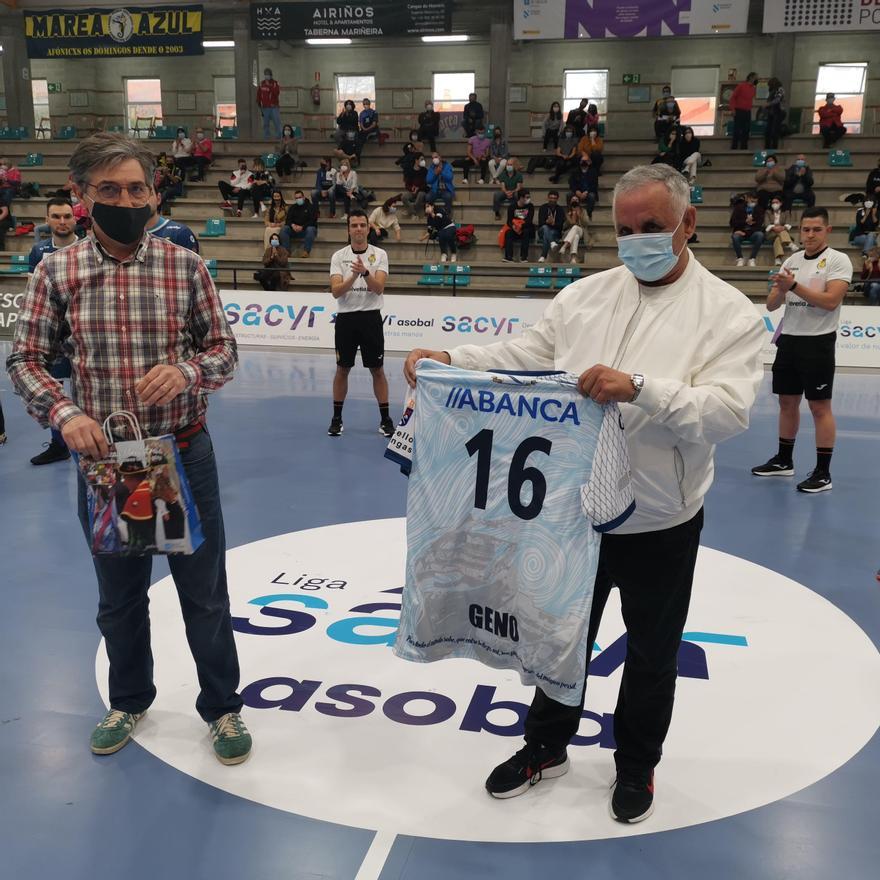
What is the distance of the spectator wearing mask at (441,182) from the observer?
16844 mm

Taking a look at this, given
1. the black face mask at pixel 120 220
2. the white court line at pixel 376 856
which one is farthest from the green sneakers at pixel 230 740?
the black face mask at pixel 120 220

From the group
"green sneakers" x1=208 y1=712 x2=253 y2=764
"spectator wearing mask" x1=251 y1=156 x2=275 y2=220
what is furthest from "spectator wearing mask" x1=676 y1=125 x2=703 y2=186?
"green sneakers" x1=208 y1=712 x2=253 y2=764

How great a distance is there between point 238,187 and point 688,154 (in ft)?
31.9

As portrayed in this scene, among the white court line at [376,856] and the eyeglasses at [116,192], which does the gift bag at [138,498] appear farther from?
the white court line at [376,856]

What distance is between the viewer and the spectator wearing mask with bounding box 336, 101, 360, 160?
62.8 feet

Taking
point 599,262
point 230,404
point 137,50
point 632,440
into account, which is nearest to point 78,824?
point 632,440

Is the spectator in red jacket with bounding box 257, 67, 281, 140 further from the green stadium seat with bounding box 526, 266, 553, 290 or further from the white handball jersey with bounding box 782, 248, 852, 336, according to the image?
the white handball jersey with bounding box 782, 248, 852, 336

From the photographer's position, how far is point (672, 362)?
83.9 inches

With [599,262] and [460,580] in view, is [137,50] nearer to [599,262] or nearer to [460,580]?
[599,262]

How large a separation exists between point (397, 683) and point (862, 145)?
19.4m

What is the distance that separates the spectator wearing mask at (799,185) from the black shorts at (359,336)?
1165cm

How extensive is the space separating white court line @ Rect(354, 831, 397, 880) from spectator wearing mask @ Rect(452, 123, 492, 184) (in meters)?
17.1

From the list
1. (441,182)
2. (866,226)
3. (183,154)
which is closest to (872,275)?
(866,226)

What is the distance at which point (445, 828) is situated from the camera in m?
2.36
